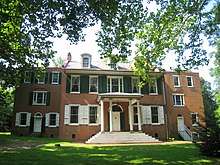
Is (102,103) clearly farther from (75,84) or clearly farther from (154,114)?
(154,114)

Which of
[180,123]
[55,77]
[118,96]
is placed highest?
[55,77]

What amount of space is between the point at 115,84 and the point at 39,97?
10510 millimetres

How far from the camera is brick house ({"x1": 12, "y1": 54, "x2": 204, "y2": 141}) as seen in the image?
20.8 m

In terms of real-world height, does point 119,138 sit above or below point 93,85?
below

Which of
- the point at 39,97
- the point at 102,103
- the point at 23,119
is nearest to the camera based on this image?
the point at 102,103

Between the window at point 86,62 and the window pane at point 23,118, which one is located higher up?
the window at point 86,62

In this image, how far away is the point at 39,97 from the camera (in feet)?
84.7

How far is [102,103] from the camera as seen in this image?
64.8 ft

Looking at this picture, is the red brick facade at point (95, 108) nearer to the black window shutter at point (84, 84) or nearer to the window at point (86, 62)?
the black window shutter at point (84, 84)

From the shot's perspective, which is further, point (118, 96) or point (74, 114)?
point (74, 114)

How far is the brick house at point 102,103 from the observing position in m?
20.8

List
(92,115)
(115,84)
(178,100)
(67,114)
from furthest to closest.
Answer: (178,100) < (115,84) < (92,115) < (67,114)

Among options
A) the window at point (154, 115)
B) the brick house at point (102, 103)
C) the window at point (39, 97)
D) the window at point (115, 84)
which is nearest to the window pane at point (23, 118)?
the brick house at point (102, 103)

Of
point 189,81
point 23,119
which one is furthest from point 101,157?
point 189,81
